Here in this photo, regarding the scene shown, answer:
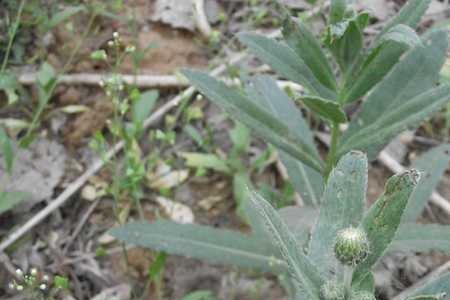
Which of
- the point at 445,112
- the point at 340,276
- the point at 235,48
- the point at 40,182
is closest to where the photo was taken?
the point at 340,276

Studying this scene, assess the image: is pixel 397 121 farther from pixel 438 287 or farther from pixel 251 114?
pixel 438 287

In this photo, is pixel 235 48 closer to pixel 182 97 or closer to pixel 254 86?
pixel 182 97

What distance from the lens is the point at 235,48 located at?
391 cm

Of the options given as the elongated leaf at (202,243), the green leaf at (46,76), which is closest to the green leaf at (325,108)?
the elongated leaf at (202,243)

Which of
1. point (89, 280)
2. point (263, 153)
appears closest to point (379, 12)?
point (263, 153)

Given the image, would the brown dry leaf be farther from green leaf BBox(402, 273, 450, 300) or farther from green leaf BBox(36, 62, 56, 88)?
green leaf BBox(402, 273, 450, 300)

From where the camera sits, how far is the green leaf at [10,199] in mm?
2955

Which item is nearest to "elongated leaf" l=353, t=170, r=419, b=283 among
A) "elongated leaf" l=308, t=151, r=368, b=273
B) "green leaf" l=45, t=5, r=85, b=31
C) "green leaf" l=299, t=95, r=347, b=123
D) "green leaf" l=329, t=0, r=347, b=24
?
"elongated leaf" l=308, t=151, r=368, b=273

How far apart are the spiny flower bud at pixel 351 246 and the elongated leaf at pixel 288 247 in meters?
0.09

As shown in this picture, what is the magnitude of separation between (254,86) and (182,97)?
20.0 inches

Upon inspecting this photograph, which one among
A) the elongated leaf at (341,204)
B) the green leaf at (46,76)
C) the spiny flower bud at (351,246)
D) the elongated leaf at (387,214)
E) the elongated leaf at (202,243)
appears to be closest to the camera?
the spiny flower bud at (351,246)

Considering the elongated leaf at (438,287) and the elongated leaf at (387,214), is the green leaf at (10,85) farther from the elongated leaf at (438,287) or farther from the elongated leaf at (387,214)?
the elongated leaf at (438,287)

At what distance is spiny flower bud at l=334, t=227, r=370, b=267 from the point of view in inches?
61.6

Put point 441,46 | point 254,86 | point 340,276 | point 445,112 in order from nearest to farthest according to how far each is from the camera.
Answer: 1. point 340,276
2. point 441,46
3. point 254,86
4. point 445,112
